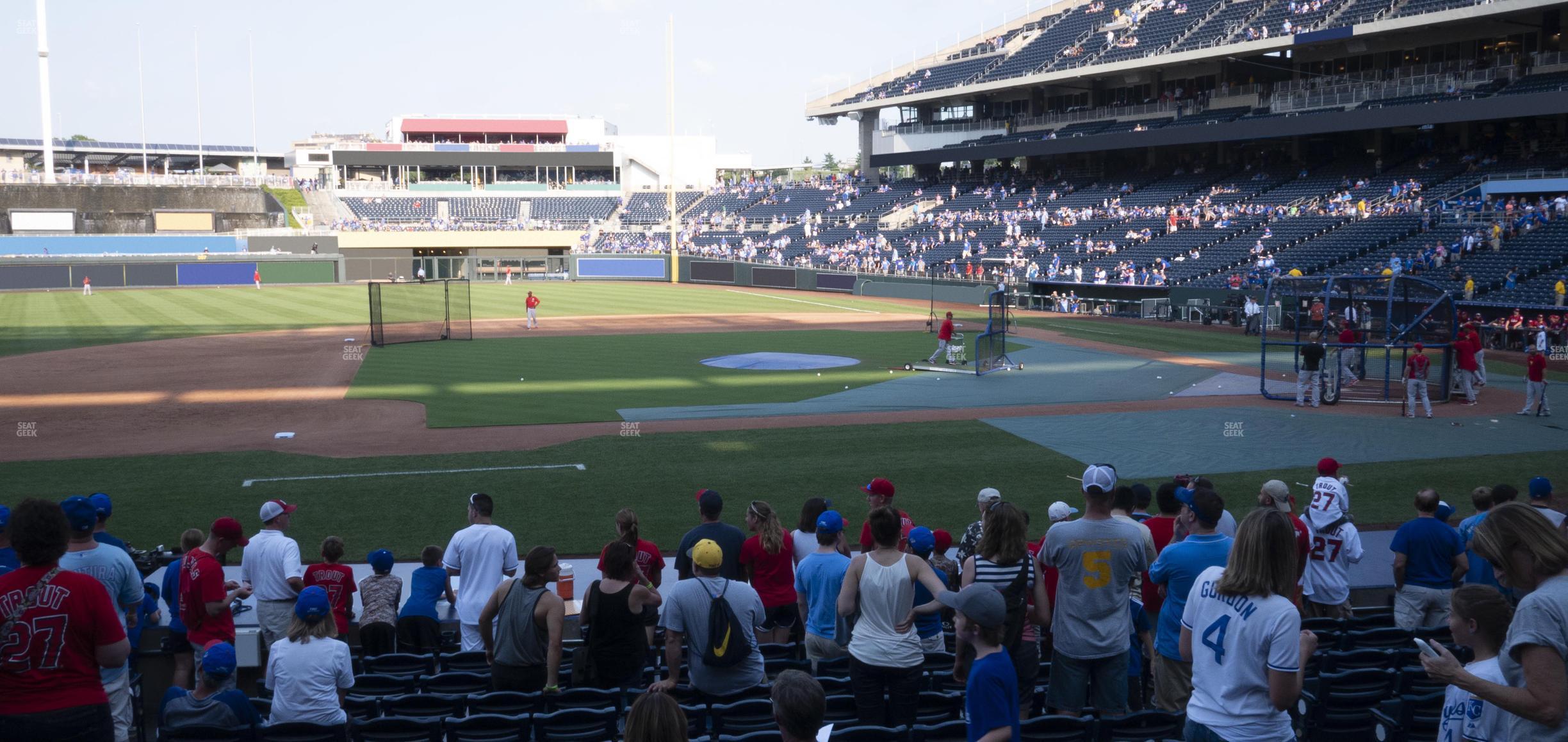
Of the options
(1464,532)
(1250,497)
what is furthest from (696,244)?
(1464,532)

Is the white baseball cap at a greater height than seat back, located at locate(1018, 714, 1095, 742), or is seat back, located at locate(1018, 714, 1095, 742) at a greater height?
the white baseball cap

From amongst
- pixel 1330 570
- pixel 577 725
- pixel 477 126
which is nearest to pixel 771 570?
pixel 577 725

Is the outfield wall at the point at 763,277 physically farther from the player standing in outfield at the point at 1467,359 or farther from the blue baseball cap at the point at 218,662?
the blue baseball cap at the point at 218,662

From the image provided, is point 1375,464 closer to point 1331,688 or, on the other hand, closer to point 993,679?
point 1331,688

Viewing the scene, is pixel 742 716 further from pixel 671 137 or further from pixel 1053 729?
pixel 671 137

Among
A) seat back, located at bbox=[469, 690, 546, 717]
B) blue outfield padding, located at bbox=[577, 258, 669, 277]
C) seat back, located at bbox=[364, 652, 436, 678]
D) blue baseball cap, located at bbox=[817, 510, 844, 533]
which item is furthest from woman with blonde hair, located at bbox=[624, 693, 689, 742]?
blue outfield padding, located at bbox=[577, 258, 669, 277]

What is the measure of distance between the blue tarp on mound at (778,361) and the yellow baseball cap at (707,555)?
2448cm

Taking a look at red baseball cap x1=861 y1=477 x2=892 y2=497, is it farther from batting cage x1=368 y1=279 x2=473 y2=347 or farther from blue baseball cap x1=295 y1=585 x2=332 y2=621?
batting cage x1=368 y1=279 x2=473 y2=347

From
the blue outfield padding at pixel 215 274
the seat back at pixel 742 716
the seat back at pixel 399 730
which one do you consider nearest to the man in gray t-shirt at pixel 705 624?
the seat back at pixel 742 716

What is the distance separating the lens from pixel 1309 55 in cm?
5509

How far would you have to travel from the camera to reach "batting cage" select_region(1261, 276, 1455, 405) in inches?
955

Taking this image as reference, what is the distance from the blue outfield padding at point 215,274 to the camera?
223 ft

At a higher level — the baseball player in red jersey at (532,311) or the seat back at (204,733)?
the baseball player in red jersey at (532,311)

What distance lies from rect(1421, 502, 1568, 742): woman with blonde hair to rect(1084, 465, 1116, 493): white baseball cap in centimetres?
239
